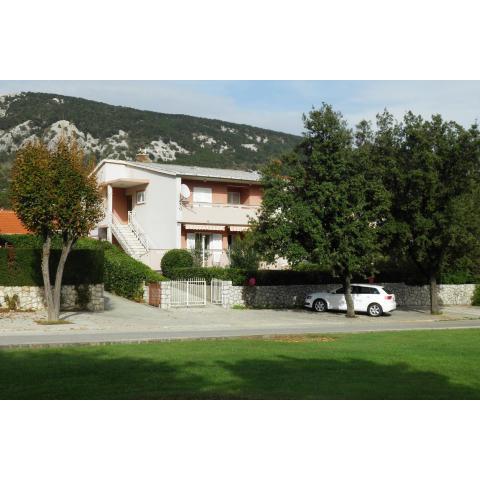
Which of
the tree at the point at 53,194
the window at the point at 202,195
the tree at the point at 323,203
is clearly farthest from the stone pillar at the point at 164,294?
the window at the point at 202,195

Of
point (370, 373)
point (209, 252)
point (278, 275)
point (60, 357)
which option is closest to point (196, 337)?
point (60, 357)

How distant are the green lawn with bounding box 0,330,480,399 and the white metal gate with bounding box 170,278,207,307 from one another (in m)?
13.5

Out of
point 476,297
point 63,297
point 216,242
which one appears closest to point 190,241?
point 216,242

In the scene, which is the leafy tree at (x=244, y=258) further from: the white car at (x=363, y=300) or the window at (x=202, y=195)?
the window at (x=202, y=195)

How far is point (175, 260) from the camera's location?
128ft

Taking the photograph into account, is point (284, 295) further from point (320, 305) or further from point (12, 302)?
point (12, 302)

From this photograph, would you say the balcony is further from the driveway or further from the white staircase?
the driveway

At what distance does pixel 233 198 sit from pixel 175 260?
33.3 ft

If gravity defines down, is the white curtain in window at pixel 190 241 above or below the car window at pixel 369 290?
above

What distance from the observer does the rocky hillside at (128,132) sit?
9988 centimetres

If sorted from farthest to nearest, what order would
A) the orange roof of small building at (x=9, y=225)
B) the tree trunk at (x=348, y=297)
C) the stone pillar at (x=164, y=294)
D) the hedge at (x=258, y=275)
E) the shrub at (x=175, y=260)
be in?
the orange roof of small building at (x=9, y=225) < the shrub at (x=175, y=260) < the hedge at (x=258, y=275) < the tree trunk at (x=348, y=297) < the stone pillar at (x=164, y=294)

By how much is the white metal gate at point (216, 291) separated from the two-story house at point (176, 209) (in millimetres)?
7275

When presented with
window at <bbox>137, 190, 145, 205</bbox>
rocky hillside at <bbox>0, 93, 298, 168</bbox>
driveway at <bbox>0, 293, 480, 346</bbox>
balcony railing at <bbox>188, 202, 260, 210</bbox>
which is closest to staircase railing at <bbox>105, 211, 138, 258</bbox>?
window at <bbox>137, 190, 145, 205</bbox>

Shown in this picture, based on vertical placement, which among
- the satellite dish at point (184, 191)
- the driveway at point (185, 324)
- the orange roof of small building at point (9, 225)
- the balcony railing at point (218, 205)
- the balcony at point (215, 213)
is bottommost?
the driveway at point (185, 324)
